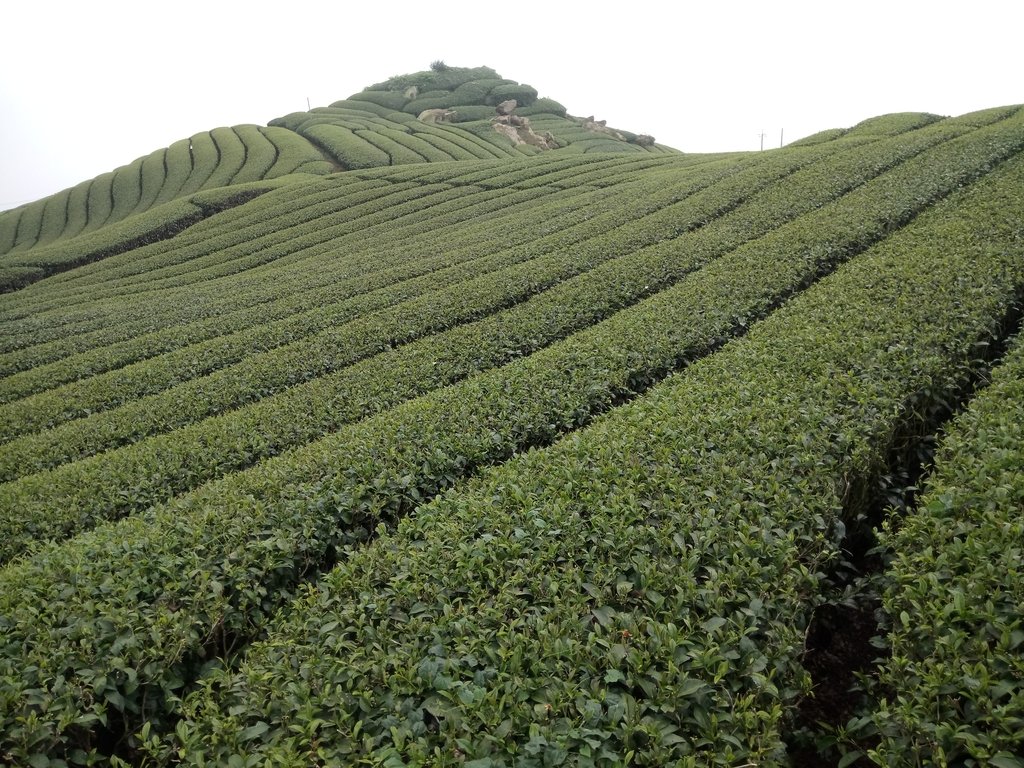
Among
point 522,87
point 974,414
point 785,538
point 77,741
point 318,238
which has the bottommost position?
point 77,741

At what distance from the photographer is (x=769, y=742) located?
118 inches

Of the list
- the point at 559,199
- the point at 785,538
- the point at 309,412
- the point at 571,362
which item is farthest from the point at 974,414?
the point at 559,199

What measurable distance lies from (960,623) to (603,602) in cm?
203

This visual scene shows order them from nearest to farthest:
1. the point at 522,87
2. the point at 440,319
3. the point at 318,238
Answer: the point at 440,319
the point at 318,238
the point at 522,87

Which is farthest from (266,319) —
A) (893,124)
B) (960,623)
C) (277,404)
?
(893,124)

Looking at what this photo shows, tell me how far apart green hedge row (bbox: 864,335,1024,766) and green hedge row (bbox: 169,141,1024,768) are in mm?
517

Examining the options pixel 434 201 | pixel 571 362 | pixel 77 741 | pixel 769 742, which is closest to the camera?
pixel 769 742

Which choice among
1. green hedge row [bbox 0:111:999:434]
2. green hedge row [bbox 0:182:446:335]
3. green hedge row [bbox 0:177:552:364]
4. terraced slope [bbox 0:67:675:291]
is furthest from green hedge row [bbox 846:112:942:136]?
terraced slope [bbox 0:67:675:291]

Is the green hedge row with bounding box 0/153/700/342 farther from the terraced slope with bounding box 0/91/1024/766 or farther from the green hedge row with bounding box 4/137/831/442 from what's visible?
the terraced slope with bounding box 0/91/1024/766

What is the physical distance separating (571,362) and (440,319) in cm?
598

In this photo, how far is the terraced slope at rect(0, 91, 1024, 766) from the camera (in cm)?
336

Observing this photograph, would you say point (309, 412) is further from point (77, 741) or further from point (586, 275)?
point (586, 275)

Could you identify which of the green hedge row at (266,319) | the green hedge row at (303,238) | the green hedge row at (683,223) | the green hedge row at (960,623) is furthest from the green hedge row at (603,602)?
the green hedge row at (303,238)

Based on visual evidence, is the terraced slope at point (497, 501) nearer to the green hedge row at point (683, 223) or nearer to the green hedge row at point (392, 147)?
the green hedge row at point (683, 223)
